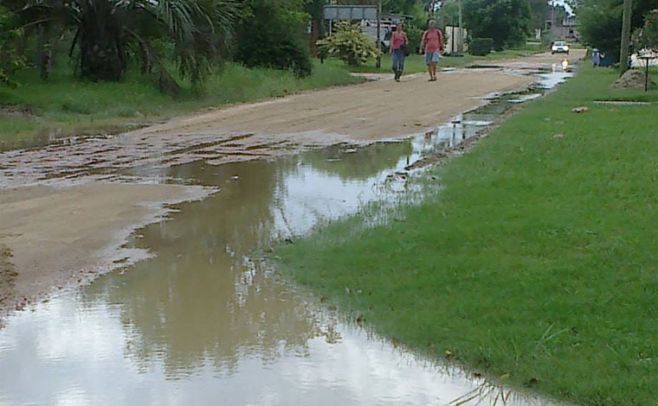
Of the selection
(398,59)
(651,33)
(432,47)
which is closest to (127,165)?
(651,33)

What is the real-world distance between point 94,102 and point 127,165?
291 inches

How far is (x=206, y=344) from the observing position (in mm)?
5996

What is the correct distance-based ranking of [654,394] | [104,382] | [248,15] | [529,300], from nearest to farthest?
1. [654,394]
2. [104,382]
3. [529,300]
4. [248,15]

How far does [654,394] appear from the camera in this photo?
15.9 feet

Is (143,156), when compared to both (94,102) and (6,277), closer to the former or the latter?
(6,277)

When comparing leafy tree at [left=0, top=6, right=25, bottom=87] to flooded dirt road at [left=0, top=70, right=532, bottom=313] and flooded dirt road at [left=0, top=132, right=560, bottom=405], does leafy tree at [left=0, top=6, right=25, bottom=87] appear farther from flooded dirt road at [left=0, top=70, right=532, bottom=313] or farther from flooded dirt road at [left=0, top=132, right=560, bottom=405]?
flooded dirt road at [left=0, top=132, right=560, bottom=405]

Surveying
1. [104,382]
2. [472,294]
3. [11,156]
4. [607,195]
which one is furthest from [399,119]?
[104,382]

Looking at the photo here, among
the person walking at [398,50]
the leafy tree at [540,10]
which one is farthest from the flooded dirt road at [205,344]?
the leafy tree at [540,10]

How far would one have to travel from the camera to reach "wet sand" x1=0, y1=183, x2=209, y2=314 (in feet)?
24.1

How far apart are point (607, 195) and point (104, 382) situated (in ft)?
18.5

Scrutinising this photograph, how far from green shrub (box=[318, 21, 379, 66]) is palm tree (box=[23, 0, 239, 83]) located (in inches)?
647

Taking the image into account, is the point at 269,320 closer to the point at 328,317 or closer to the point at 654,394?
the point at 328,317

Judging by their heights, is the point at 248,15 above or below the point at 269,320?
above

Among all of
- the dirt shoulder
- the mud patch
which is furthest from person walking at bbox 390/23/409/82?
the mud patch
